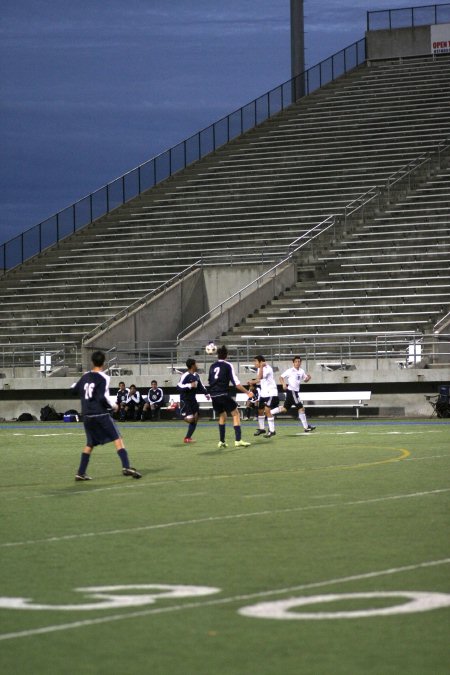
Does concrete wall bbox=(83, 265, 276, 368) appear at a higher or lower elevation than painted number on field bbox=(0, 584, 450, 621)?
higher

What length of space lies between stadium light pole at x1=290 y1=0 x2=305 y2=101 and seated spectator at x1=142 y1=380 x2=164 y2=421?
3020 centimetres

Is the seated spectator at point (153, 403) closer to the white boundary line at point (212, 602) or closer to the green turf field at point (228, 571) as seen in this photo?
the green turf field at point (228, 571)

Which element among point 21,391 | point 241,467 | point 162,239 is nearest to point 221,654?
point 241,467

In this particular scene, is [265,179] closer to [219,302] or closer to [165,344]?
[219,302]

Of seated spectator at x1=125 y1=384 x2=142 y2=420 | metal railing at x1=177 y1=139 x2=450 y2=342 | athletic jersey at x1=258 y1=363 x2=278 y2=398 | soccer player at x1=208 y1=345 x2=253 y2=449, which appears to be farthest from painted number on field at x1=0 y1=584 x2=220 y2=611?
metal railing at x1=177 y1=139 x2=450 y2=342

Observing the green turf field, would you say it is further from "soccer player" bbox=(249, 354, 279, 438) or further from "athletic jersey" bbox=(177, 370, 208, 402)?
"soccer player" bbox=(249, 354, 279, 438)

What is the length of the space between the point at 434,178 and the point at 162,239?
35.2ft

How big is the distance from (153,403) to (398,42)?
34.1m

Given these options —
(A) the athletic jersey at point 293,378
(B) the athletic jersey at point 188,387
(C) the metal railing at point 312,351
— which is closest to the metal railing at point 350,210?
(C) the metal railing at point 312,351

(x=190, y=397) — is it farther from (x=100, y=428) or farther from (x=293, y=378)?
(x=100, y=428)

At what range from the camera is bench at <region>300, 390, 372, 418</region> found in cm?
3678

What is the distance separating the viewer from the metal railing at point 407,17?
65.9 meters

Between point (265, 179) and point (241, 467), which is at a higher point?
point (265, 179)

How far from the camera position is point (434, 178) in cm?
5078
